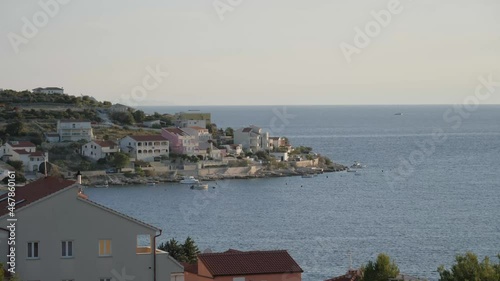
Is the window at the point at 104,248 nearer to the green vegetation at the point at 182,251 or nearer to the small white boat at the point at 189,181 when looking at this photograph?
the green vegetation at the point at 182,251

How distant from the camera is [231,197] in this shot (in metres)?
45.2

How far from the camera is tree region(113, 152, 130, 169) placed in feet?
181

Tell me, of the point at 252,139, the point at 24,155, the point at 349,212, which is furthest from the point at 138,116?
the point at 349,212

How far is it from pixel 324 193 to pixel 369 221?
13.0m

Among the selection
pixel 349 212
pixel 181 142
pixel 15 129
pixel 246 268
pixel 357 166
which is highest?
pixel 246 268

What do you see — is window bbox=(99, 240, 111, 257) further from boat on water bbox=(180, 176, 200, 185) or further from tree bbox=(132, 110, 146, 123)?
tree bbox=(132, 110, 146, 123)

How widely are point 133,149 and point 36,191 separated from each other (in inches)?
1902

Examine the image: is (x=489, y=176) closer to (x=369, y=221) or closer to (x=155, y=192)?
(x=155, y=192)

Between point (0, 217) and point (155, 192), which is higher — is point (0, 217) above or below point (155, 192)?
above

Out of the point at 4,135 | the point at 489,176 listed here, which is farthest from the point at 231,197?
the point at 4,135

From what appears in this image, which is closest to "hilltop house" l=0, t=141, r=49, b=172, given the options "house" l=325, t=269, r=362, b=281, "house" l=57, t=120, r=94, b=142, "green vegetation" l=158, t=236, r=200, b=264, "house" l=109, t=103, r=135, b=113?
"house" l=57, t=120, r=94, b=142

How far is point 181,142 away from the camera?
59.8 m

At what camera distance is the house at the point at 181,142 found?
59.8m

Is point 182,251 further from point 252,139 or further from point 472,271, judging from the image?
point 252,139
